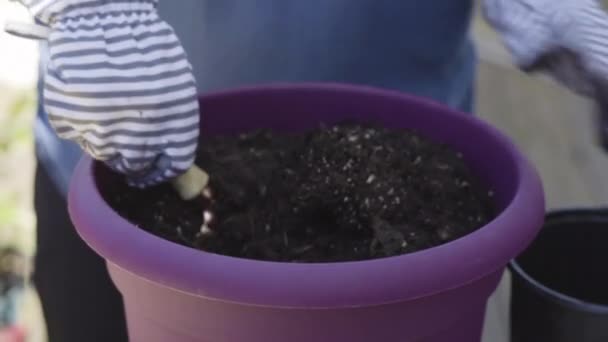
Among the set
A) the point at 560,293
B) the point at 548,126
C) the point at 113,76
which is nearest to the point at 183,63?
the point at 113,76

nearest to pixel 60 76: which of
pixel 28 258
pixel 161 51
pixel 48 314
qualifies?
pixel 161 51

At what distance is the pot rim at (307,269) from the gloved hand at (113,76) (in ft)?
0.16

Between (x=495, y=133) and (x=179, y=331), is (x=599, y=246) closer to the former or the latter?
(x=495, y=133)

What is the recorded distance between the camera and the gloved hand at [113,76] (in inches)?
19.4

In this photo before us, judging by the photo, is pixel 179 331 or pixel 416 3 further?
pixel 416 3

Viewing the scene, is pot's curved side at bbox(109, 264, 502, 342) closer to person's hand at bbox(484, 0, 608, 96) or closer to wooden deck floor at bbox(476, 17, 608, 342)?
person's hand at bbox(484, 0, 608, 96)

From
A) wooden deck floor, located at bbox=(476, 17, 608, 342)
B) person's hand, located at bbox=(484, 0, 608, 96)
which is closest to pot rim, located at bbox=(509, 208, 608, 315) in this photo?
person's hand, located at bbox=(484, 0, 608, 96)

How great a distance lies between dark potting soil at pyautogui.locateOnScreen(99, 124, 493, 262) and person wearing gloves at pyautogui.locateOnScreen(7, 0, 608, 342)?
4cm

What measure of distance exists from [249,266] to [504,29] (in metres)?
0.25

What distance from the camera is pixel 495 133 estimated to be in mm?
618

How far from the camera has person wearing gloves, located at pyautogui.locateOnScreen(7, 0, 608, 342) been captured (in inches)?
19.6

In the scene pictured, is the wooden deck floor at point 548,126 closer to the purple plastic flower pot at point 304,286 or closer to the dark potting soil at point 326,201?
the dark potting soil at point 326,201

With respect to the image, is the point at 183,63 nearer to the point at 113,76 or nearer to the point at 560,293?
the point at 113,76

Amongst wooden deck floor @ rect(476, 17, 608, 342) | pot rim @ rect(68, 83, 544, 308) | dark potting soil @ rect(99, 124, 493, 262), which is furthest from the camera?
wooden deck floor @ rect(476, 17, 608, 342)
